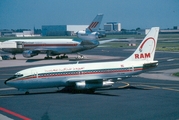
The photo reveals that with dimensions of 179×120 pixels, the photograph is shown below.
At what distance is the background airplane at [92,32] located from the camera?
94000 mm

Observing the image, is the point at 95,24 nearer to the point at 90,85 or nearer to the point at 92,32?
the point at 92,32

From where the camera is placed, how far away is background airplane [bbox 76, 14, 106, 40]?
3701 inches

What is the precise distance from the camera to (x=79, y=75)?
42219 millimetres

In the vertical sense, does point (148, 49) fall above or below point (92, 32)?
below

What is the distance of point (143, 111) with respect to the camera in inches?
1184

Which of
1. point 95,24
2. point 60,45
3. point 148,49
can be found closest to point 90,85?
point 148,49

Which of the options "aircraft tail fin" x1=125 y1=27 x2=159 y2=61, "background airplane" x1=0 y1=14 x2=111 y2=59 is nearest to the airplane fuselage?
"aircraft tail fin" x1=125 y1=27 x2=159 y2=61

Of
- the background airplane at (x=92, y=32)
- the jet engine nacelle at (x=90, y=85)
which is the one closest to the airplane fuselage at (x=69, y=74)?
the jet engine nacelle at (x=90, y=85)

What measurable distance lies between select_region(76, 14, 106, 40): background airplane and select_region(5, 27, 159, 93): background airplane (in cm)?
4923

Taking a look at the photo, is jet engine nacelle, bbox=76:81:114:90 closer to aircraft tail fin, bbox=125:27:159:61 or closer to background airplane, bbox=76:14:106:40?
aircraft tail fin, bbox=125:27:159:61

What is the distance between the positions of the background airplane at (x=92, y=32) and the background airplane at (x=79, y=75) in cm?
4923

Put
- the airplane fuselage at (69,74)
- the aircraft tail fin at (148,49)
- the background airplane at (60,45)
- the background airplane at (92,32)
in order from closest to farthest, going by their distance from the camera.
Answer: the airplane fuselage at (69,74)
the aircraft tail fin at (148,49)
the background airplane at (92,32)
the background airplane at (60,45)

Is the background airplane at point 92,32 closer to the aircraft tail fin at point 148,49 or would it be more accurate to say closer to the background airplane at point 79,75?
the aircraft tail fin at point 148,49

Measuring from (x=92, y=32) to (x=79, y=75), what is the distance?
5461cm
